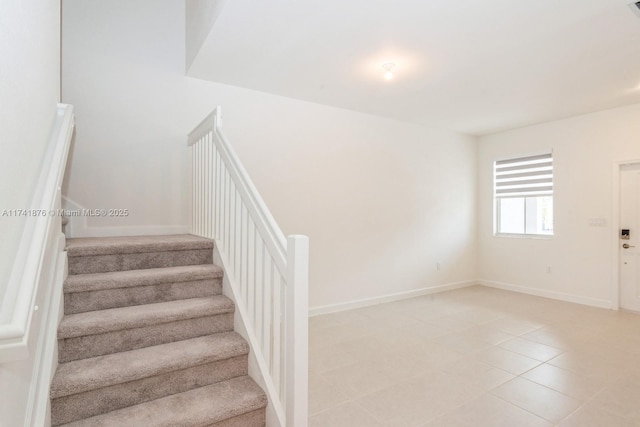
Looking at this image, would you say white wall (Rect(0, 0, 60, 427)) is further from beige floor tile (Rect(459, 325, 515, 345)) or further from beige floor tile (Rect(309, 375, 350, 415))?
beige floor tile (Rect(459, 325, 515, 345))

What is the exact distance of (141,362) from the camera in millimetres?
1754

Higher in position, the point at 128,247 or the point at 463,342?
the point at 128,247

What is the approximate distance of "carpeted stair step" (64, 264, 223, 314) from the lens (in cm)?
199

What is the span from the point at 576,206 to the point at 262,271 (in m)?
5.07

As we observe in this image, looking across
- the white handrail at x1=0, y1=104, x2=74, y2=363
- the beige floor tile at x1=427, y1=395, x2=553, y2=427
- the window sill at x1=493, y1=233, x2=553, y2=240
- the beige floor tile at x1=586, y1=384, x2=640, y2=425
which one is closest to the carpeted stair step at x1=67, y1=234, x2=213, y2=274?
the white handrail at x1=0, y1=104, x2=74, y2=363

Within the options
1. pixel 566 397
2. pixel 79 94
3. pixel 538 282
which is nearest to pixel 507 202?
pixel 538 282

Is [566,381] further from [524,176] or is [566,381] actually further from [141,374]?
[524,176]

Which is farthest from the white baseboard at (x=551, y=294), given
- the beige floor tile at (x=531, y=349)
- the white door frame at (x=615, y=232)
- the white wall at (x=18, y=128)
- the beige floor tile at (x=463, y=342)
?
the white wall at (x=18, y=128)

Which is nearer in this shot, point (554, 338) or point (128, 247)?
point (128, 247)

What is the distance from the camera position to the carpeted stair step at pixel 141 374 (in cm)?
157

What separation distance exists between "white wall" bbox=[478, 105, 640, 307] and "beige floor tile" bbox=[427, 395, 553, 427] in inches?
141

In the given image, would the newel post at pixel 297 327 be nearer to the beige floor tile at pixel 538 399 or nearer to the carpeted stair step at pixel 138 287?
the carpeted stair step at pixel 138 287

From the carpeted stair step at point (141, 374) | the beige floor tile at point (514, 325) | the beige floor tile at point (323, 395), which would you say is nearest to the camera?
the carpeted stair step at point (141, 374)

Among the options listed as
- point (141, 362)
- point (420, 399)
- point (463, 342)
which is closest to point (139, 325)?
point (141, 362)
